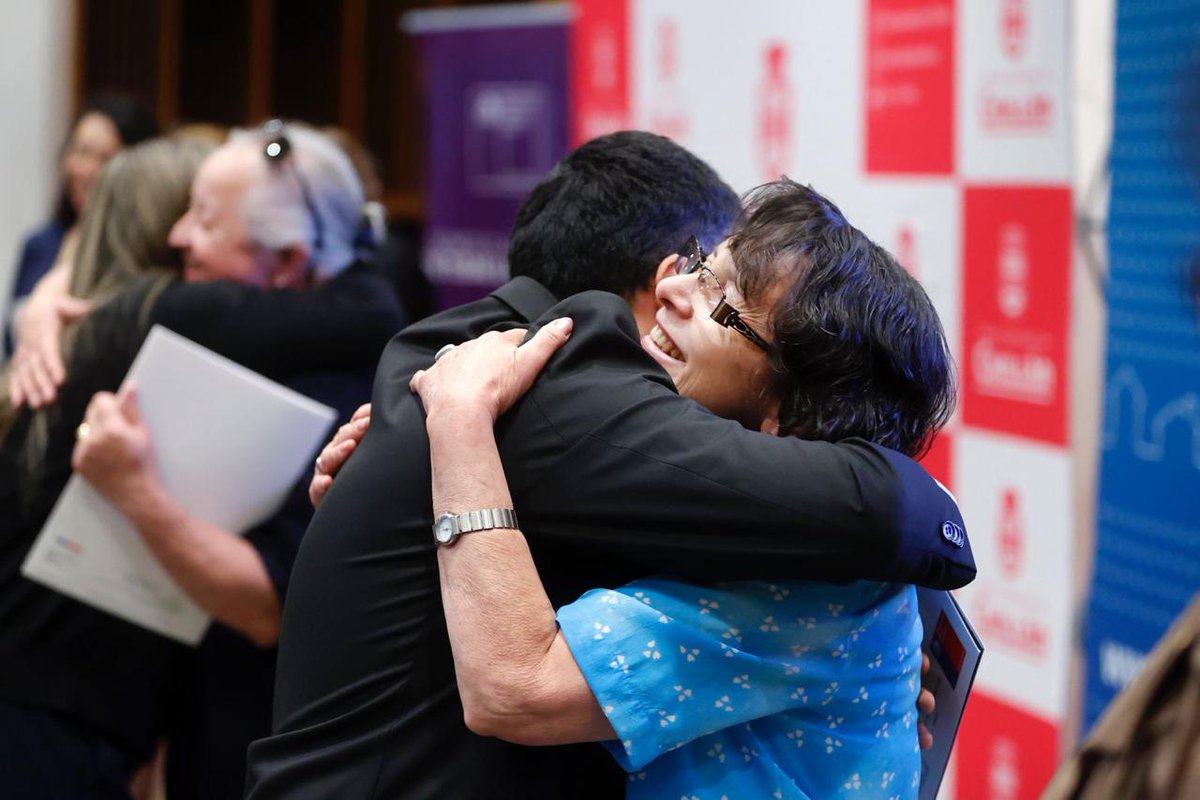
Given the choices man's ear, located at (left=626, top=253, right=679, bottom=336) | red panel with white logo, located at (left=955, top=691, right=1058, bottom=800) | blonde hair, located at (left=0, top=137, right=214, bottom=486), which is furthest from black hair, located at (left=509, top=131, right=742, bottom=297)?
red panel with white logo, located at (left=955, top=691, right=1058, bottom=800)

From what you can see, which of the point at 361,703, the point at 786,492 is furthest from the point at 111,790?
the point at 786,492

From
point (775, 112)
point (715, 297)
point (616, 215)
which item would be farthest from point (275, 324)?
point (775, 112)

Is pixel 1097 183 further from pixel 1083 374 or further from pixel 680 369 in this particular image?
pixel 680 369

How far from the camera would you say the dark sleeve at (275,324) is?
83.1 inches

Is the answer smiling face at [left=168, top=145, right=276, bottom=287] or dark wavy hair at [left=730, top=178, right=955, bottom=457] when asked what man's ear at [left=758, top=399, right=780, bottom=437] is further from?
smiling face at [left=168, top=145, right=276, bottom=287]

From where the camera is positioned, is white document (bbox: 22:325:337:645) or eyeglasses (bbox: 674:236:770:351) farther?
white document (bbox: 22:325:337:645)

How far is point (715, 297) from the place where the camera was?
4.42ft

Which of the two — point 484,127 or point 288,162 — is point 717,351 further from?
point 484,127

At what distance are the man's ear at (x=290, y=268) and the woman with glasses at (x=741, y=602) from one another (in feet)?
3.34

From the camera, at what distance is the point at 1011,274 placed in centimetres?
279

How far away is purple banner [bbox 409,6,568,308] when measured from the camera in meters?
5.07

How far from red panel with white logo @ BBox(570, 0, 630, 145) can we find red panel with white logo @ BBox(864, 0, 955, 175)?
102cm

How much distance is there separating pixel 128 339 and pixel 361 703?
101 cm

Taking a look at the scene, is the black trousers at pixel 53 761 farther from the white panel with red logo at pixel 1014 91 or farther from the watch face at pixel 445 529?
the white panel with red logo at pixel 1014 91
